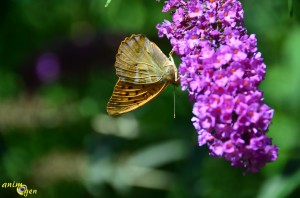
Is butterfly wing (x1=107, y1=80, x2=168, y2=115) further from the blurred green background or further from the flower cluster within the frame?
the blurred green background

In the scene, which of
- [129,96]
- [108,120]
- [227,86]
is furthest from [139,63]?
[108,120]

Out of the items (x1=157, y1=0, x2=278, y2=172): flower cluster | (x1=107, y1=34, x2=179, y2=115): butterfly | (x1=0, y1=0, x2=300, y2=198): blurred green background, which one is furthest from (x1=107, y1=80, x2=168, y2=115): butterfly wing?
(x1=0, y1=0, x2=300, y2=198): blurred green background

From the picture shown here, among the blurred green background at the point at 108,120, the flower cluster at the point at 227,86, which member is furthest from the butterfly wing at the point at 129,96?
the blurred green background at the point at 108,120

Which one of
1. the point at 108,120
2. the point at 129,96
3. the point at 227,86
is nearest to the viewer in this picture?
the point at 227,86

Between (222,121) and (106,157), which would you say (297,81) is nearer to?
(106,157)

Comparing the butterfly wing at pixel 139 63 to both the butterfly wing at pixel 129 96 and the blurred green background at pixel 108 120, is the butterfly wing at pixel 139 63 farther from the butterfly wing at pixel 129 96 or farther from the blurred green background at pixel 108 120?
the blurred green background at pixel 108 120

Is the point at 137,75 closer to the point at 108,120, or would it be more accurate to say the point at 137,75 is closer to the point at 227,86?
the point at 227,86
